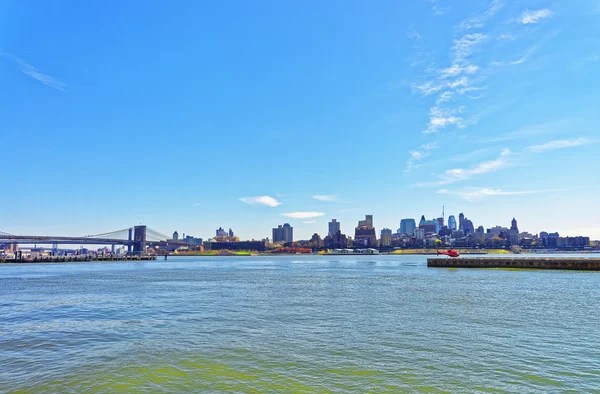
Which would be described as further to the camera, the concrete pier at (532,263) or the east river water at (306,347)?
the concrete pier at (532,263)

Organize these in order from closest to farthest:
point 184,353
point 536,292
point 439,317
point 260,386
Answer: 1. point 260,386
2. point 184,353
3. point 439,317
4. point 536,292

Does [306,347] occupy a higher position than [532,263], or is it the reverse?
[306,347]

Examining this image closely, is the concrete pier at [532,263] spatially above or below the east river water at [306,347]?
below

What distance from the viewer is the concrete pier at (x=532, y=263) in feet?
256

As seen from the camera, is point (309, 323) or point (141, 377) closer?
point (141, 377)

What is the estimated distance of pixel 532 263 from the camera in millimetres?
86312

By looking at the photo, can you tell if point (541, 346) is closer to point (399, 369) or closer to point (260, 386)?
point (399, 369)

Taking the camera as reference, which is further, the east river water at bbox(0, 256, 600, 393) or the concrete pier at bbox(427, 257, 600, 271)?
the concrete pier at bbox(427, 257, 600, 271)

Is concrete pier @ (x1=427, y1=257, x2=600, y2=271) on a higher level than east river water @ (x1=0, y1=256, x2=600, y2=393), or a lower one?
lower

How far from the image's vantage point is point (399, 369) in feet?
50.4

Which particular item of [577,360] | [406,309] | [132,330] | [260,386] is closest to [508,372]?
[577,360]

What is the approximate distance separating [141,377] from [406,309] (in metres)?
21.3

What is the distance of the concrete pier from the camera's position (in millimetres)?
78062

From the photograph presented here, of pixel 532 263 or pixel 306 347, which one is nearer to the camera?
pixel 306 347
